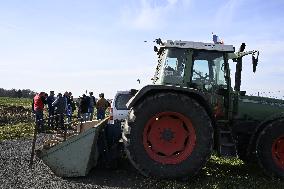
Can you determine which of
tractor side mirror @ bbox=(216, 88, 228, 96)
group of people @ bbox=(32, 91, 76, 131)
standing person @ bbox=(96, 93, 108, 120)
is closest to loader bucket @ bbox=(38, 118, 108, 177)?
tractor side mirror @ bbox=(216, 88, 228, 96)

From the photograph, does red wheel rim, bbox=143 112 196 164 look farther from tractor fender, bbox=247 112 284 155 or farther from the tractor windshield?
tractor fender, bbox=247 112 284 155

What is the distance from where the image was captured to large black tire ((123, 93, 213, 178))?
757 cm

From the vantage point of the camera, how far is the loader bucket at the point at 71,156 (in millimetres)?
7754

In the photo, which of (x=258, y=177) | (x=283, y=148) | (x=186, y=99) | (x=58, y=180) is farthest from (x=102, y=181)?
(x=283, y=148)

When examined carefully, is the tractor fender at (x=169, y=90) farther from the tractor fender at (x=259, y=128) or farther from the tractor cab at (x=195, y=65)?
the tractor fender at (x=259, y=128)

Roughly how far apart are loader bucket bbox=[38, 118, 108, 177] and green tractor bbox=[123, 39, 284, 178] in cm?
73

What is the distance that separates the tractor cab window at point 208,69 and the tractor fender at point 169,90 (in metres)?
0.49

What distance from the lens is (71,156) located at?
7.76 m

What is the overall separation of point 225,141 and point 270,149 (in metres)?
0.84

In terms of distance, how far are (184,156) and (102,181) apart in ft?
5.05

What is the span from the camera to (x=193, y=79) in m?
8.24

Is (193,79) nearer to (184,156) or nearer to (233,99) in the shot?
(233,99)

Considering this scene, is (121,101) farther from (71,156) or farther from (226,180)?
(226,180)

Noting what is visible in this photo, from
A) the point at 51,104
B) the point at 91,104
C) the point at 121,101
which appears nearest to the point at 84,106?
the point at 91,104
